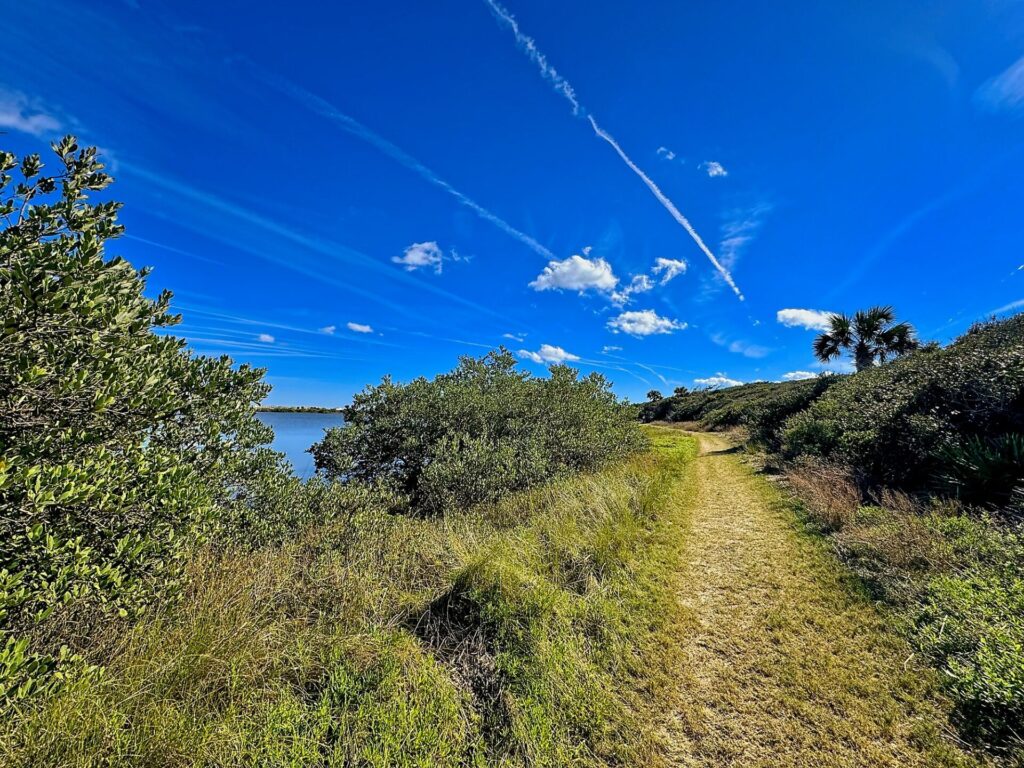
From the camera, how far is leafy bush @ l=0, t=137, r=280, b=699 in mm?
2498

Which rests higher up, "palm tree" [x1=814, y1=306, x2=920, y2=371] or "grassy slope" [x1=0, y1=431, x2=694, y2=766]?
"palm tree" [x1=814, y1=306, x2=920, y2=371]

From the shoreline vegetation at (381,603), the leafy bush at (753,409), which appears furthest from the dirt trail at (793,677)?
the leafy bush at (753,409)

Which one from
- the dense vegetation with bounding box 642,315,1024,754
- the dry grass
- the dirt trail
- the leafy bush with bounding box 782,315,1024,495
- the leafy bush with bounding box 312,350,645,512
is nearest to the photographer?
the dirt trail

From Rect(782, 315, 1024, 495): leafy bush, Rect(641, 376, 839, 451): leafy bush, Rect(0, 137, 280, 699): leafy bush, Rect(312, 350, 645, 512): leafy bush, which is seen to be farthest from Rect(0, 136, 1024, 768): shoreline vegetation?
Rect(641, 376, 839, 451): leafy bush

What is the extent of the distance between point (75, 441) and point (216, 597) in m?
1.94

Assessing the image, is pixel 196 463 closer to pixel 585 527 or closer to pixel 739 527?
pixel 585 527

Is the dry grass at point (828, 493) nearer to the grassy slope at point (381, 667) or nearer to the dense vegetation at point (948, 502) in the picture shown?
the dense vegetation at point (948, 502)

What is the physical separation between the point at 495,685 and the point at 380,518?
4197mm

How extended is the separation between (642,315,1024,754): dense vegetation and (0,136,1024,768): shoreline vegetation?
0.14ft

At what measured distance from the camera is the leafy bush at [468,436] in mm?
10234

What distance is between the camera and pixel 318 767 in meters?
2.80

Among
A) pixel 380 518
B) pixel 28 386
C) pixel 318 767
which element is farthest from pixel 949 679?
pixel 28 386

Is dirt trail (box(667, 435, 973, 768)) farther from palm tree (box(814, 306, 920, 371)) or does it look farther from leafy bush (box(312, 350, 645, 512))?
palm tree (box(814, 306, 920, 371))

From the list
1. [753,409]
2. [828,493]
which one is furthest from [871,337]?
[828,493]
